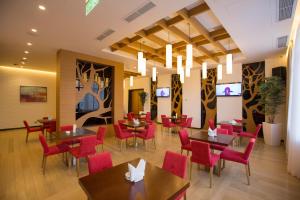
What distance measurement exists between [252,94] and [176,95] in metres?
4.17

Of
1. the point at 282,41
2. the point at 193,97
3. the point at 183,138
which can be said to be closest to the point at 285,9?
the point at 282,41

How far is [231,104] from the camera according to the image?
7.32 meters

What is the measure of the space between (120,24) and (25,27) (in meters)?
2.38

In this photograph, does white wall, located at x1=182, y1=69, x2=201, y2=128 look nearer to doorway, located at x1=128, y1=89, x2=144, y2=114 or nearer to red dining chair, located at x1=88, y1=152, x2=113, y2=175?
doorway, located at x1=128, y1=89, x2=144, y2=114

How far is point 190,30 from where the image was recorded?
440 centimetres

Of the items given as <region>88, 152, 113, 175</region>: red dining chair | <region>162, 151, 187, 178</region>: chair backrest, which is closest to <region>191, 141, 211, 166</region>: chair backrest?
<region>162, 151, 187, 178</region>: chair backrest

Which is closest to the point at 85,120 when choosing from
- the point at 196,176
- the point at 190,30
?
the point at 196,176

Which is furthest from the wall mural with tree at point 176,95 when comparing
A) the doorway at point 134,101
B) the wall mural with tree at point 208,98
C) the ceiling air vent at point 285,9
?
the ceiling air vent at point 285,9

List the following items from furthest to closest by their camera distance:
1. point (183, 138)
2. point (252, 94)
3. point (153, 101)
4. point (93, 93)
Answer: point (153, 101)
point (252, 94)
point (93, 93)
point (183, 138)

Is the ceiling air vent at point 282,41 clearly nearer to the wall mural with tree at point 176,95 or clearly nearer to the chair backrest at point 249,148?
the chair backrest at point 249,148

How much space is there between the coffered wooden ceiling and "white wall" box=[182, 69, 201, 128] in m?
1.81

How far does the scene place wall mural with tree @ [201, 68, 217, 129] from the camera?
312 inches

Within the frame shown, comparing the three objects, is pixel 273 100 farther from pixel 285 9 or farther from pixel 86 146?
pixel 86 146

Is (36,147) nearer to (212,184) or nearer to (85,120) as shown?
(85,120)
